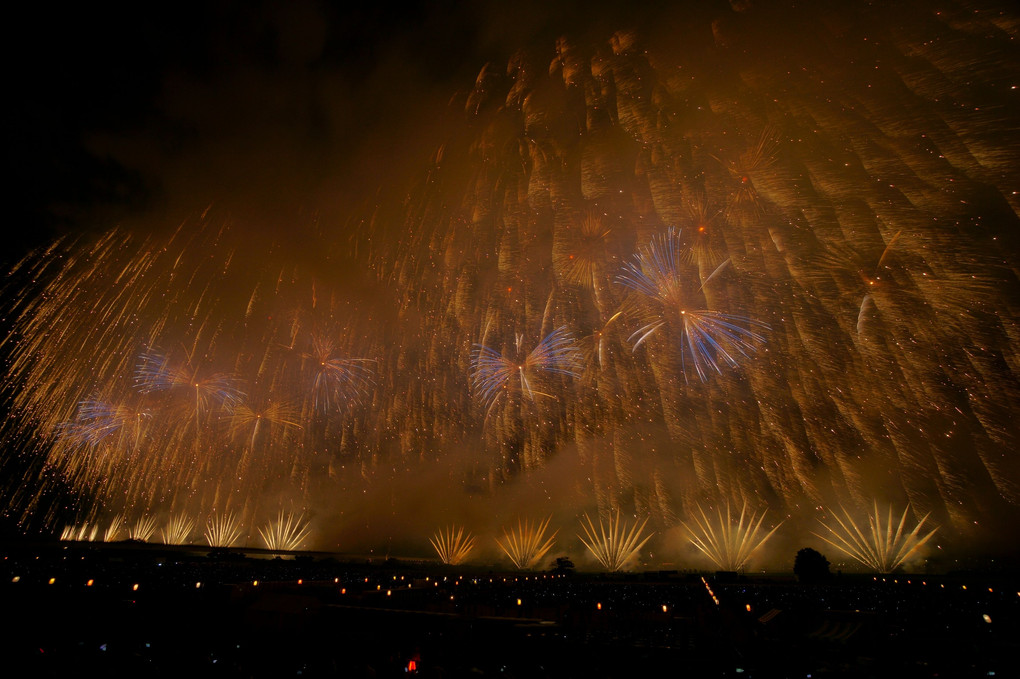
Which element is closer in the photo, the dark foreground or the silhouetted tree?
the dark foreground

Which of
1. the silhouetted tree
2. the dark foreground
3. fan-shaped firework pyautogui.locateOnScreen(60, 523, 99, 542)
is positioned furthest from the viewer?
fan-shaped firework pyautogui.locateOnScreen(60, 523, 99, 542)

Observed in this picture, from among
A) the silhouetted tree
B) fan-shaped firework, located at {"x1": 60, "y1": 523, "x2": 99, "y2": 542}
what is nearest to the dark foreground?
the silhouetted tree

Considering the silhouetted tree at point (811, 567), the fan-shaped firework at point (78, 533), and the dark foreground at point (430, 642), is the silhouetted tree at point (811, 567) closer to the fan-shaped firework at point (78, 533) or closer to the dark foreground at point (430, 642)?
the dark foreground at point (430, 642)

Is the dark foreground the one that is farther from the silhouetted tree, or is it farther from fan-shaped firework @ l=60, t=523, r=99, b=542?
fan-shaped firework @ l=60, t=523, r=99, b=542

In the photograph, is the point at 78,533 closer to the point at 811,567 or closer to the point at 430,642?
the point at 430,642

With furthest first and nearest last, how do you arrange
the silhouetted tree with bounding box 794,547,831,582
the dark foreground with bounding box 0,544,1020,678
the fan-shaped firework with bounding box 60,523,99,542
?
1. the fan-shaped firework with bounding box 60,523,99,542
2. the silhouetted tree with bounding box 794,547,831,582
3. the dark foreground with bounding box 0,544,1020,678

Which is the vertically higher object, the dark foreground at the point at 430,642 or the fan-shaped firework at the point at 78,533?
the fan-shaped firework at the point at 78,533

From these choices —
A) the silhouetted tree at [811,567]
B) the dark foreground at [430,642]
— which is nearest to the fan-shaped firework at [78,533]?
the dark foreground at [430,642]

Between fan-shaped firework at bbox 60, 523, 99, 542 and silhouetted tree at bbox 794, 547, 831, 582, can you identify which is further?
fan-shaped firework at bbox 60, 523, 99, 542

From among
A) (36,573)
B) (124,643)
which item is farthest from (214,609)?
(36,573)

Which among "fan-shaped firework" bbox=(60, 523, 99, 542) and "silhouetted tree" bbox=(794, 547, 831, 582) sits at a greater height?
"fan-shaped firework" bbox=(60, 523, 99, 542)

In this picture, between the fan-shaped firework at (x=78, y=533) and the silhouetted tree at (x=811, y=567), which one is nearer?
the silhouetted tree at (x=811, y=567)
